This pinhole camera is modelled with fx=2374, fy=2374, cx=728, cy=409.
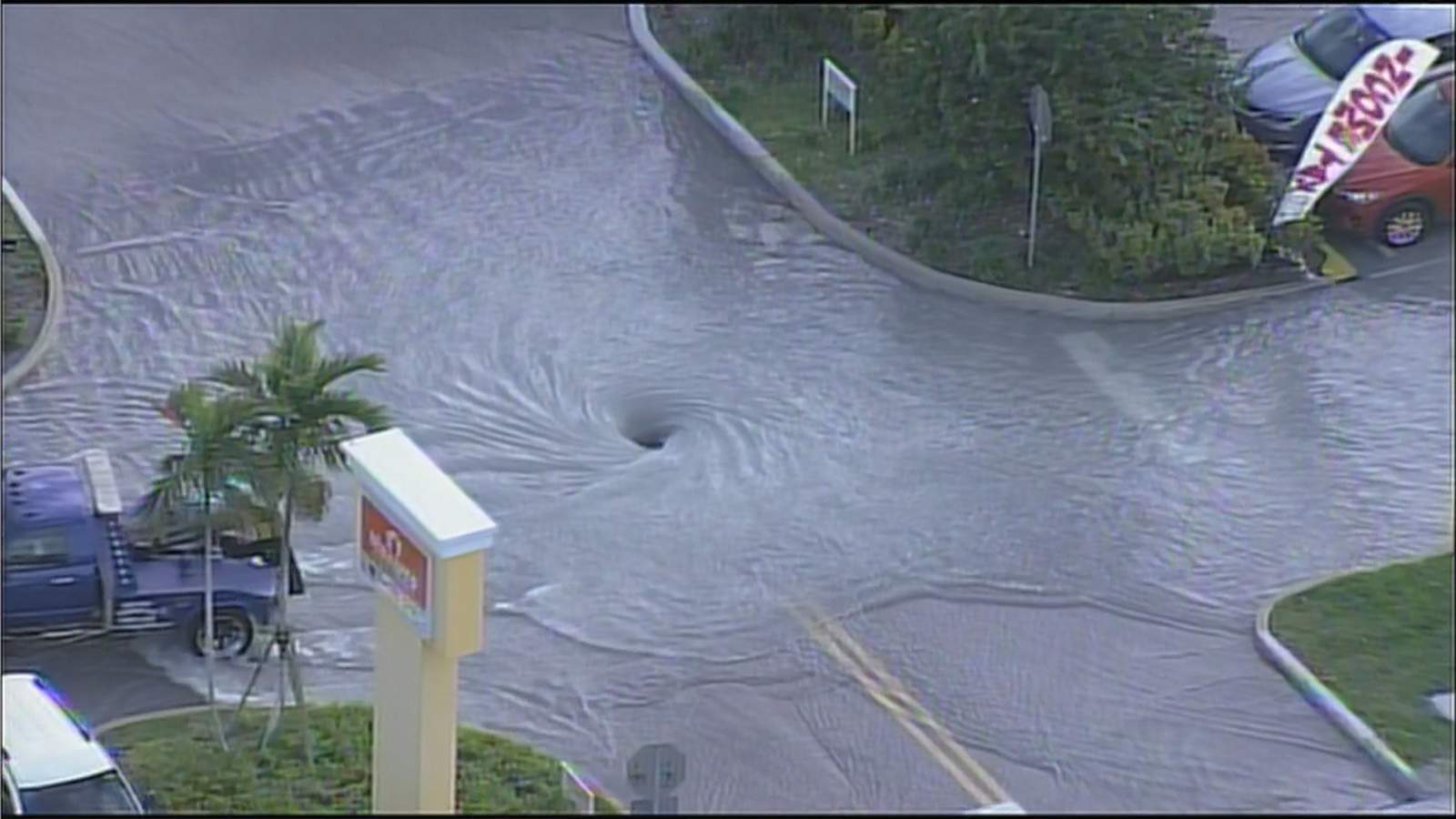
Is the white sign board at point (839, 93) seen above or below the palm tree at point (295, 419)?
above

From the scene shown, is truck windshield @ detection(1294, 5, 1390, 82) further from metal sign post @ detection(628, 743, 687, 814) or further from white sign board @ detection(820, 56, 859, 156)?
metal sign post @ detection(628, 743, 687, 814)

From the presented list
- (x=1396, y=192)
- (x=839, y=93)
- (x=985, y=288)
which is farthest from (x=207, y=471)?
(x=1396, y=192)

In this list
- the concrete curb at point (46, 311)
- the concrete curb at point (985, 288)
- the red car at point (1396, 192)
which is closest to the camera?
the concrete curb at point (46, 311)

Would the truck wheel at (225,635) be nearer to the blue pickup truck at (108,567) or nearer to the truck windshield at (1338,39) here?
the blue pickup truck at (108,567)

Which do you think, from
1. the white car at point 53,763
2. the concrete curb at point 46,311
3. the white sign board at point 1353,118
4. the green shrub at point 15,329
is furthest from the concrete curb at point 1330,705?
the green shrub at point 15,329

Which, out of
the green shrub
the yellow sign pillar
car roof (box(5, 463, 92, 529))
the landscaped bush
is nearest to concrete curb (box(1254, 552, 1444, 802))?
the landscaped bush

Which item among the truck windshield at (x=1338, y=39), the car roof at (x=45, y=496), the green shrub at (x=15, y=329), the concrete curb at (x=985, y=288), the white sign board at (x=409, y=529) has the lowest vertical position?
the car roof at (x=45, y=496)
